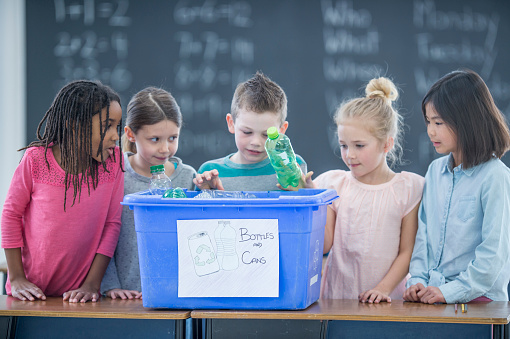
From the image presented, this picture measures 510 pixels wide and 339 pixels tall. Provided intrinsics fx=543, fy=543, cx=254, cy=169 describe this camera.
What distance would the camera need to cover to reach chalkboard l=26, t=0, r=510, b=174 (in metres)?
3.40

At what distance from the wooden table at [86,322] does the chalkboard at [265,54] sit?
206 cm

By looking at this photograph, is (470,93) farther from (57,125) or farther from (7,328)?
(7,328)

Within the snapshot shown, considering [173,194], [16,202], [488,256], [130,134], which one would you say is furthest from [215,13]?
[488,256]

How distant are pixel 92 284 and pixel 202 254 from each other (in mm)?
531

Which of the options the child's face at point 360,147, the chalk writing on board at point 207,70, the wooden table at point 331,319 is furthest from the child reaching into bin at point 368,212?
the chalk writing on board at point 207,70

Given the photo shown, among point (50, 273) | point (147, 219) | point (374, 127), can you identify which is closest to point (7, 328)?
point (50, 273)

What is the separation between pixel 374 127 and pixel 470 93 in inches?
13.2

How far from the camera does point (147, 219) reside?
1407mm

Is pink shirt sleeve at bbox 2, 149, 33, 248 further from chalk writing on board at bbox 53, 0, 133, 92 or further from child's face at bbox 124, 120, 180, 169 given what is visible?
chalk writing on board at bbox 53, 0, 133, 92

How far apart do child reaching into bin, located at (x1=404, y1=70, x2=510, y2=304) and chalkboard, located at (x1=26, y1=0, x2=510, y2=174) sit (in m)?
1.66

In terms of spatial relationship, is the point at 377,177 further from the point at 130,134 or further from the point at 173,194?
the point at 130,134

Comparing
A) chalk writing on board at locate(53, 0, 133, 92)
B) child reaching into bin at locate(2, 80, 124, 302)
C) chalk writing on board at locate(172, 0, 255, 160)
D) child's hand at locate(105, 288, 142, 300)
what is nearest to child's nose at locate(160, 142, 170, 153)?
child reaching into bin at locate(2, 80, 124, 302)

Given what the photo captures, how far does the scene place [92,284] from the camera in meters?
1.72

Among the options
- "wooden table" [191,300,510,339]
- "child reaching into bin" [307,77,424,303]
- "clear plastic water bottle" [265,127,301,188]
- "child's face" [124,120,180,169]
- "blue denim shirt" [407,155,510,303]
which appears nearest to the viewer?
"wooden table" [191,300,510,339]
